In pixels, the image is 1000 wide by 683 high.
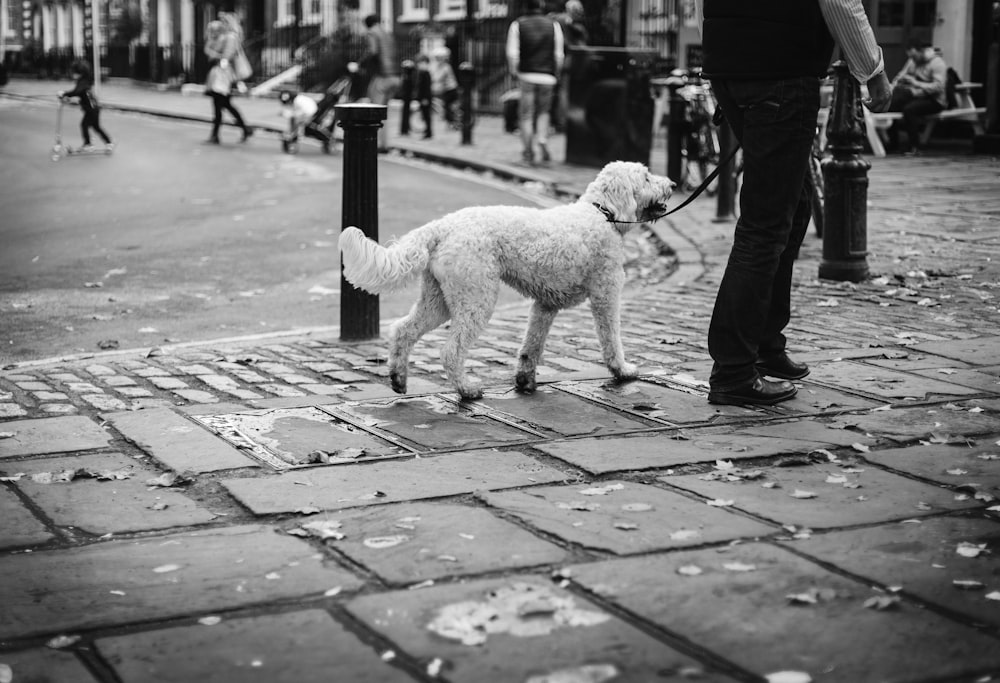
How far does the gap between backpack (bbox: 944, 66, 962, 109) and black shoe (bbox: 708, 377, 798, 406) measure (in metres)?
15.1

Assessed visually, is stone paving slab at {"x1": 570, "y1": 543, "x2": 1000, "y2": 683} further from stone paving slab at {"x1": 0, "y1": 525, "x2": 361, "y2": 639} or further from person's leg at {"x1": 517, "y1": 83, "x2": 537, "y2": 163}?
person's leg at {"x1": 517, "y1": 83, "x2": 537, "y2": 163}

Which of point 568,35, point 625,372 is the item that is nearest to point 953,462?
point 625,372

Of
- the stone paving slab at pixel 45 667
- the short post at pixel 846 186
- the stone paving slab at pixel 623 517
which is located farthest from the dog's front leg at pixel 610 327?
the short post at pixel 846 186

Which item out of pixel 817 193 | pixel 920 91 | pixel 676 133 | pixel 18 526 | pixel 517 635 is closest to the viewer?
pixel 517 635

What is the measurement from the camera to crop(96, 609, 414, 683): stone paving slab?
2.85m

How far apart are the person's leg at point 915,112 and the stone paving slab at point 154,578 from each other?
16469 millimetres

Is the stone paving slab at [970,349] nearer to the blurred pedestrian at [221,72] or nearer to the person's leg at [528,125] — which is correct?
the person's leg at [528,125]

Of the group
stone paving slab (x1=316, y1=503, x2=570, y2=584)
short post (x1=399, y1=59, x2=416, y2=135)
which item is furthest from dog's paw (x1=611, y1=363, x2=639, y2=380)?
short post (x1=399, y1=59, x2=416, y2=135)

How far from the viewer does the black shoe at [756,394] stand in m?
5.36

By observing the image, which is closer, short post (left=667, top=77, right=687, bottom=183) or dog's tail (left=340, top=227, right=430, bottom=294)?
dog's tail (left=340, top=227, right=430, bottom=294)

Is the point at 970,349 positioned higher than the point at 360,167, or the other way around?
the point at 360,167

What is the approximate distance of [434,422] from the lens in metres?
5.18

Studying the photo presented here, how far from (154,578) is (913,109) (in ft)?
55.9

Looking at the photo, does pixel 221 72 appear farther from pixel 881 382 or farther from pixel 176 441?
pixel 176 441
